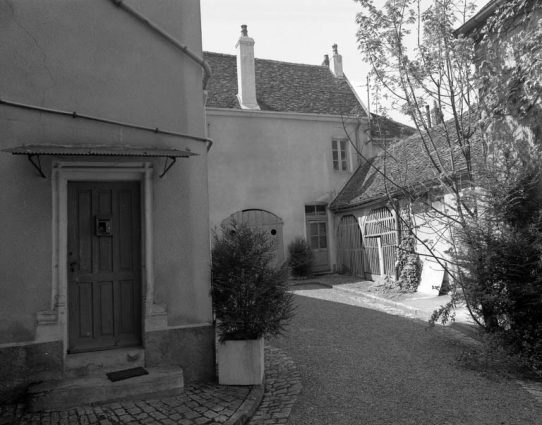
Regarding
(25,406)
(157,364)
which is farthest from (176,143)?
(25,406)

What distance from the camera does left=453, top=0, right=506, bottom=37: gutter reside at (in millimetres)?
6703

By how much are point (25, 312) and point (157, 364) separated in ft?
4.84

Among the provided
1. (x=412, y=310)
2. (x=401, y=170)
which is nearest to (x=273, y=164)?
(x=401, y=170)

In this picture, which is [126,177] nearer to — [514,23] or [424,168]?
[514,23]

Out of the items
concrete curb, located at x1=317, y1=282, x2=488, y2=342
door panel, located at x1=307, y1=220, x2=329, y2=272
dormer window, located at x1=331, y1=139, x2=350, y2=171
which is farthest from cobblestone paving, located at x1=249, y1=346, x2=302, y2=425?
dormer window, located at x1=331, y1=139, x2=350, y2=171

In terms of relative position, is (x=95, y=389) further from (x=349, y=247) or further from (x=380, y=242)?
(x=349, y=247)

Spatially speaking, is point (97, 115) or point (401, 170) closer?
point (97, 115)

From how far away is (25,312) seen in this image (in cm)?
431

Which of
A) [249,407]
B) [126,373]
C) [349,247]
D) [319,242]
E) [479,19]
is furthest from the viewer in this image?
[319,242]

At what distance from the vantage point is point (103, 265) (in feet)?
16.0

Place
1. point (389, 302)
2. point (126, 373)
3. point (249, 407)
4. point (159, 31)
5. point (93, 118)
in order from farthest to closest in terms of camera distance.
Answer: point (389, 302) → point (159, 31) → point (93, 118) → point (126, 373) → point (249, 407)

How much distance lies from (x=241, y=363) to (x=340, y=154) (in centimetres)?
1415

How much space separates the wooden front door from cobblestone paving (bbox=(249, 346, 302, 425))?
5.39 ft

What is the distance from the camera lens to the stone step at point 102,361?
442 centimetres
